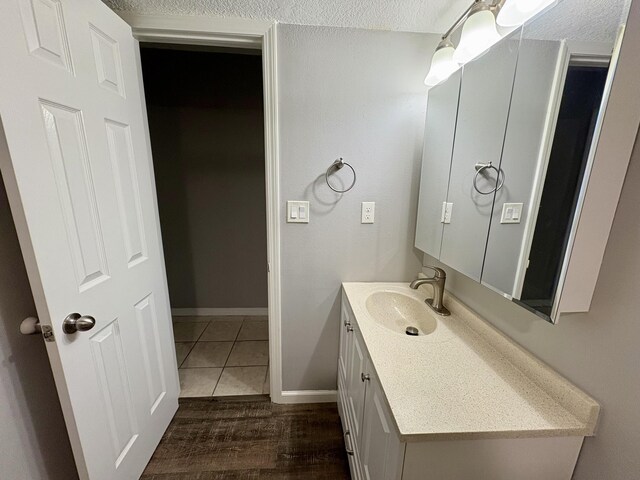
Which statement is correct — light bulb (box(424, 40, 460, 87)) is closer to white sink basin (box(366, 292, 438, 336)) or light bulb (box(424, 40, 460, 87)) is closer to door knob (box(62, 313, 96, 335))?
white sink basin (box(366, 292, 438, 336))

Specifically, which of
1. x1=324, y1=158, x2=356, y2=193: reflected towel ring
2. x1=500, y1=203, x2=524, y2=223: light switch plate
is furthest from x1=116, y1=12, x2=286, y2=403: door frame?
x1=500, y1=203, x2=524, y2=223: light switch plate

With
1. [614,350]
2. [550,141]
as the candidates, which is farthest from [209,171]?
[614,350]

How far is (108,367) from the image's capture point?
98 centimetres

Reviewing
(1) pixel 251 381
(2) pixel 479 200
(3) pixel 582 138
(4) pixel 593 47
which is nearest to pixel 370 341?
(2) pixel 479 200

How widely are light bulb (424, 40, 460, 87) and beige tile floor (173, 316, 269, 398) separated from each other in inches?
82.9

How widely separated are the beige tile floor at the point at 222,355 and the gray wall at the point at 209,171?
0.72 ft

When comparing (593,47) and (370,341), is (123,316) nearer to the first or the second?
(370,341)

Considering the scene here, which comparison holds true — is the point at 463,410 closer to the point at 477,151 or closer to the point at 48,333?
the point at 477,151

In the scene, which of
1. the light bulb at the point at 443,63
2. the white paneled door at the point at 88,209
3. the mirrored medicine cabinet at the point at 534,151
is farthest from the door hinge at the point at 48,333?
the light bulb at the point at 443,63

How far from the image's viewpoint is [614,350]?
586mm

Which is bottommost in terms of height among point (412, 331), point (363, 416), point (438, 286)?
point (363, 416)

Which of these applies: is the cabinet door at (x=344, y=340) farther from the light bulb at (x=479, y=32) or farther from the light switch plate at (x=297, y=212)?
the light bulb at (x=479, y=32)

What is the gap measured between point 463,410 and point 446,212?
78cm

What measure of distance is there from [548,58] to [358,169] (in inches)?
31.6
